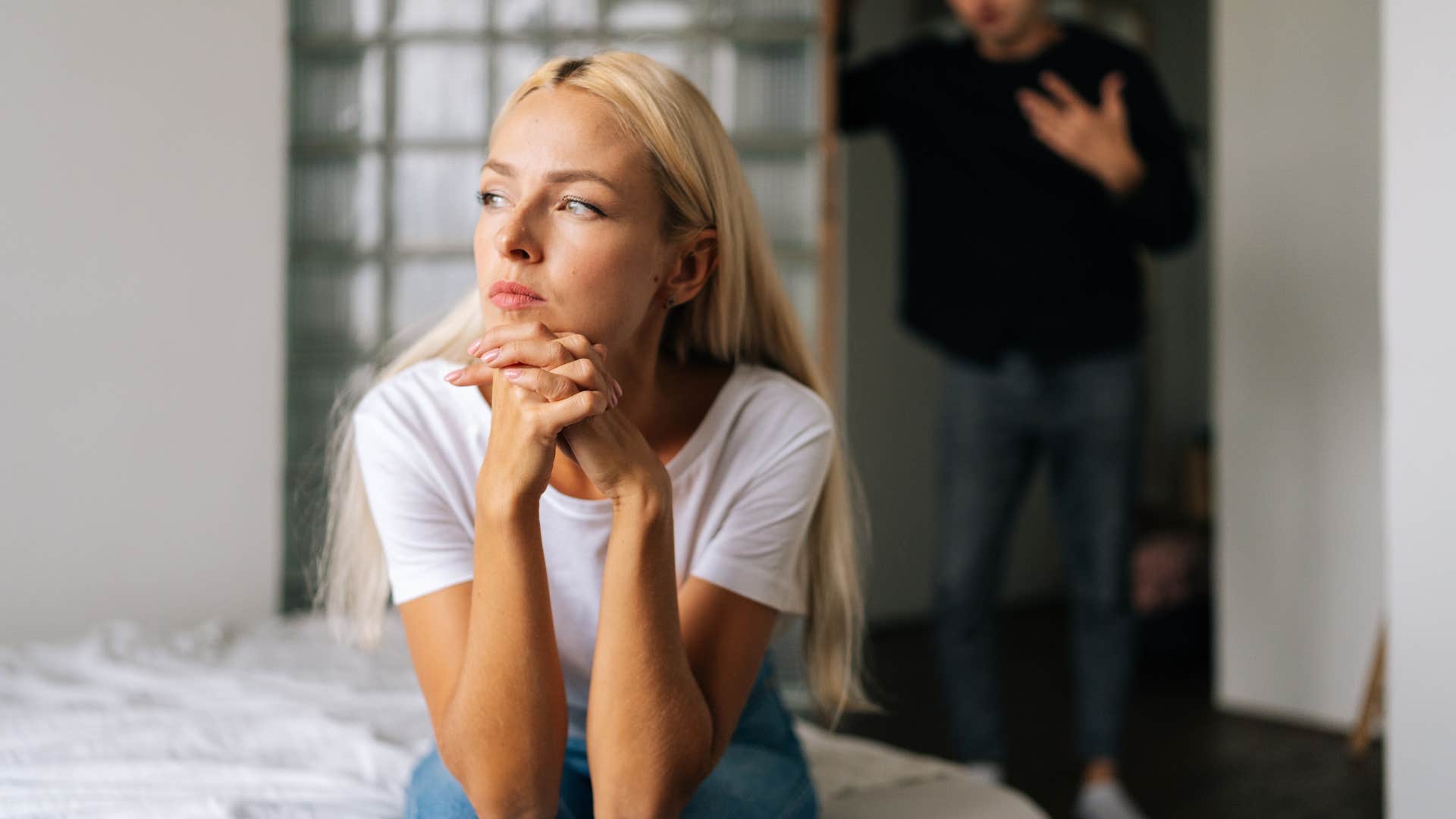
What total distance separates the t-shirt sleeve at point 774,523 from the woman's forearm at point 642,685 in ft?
0.35

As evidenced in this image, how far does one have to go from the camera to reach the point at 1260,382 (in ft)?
10.7

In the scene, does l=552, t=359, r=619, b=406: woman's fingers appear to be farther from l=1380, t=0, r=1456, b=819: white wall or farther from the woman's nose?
l=1380, t=0, r=1456, b=819: white wall

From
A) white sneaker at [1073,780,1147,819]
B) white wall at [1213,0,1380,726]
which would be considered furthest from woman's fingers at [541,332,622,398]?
white wall at [1213,0,1380,726]

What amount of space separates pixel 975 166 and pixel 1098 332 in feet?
1.32

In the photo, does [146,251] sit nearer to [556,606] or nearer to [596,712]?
[556,606]

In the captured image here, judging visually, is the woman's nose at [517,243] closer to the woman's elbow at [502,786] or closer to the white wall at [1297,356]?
the woman's elbow at [502,786]

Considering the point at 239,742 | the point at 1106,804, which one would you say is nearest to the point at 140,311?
the point at 239,742

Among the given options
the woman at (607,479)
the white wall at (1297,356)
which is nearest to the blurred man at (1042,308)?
the white wall at (1297,356)

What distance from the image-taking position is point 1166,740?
9.87 ft

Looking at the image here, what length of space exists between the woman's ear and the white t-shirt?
106 mm

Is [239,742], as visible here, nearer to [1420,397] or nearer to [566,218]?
[566,218]

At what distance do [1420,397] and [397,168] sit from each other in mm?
2250

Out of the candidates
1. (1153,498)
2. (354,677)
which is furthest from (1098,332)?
(1153,498)

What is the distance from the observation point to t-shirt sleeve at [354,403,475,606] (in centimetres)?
116
